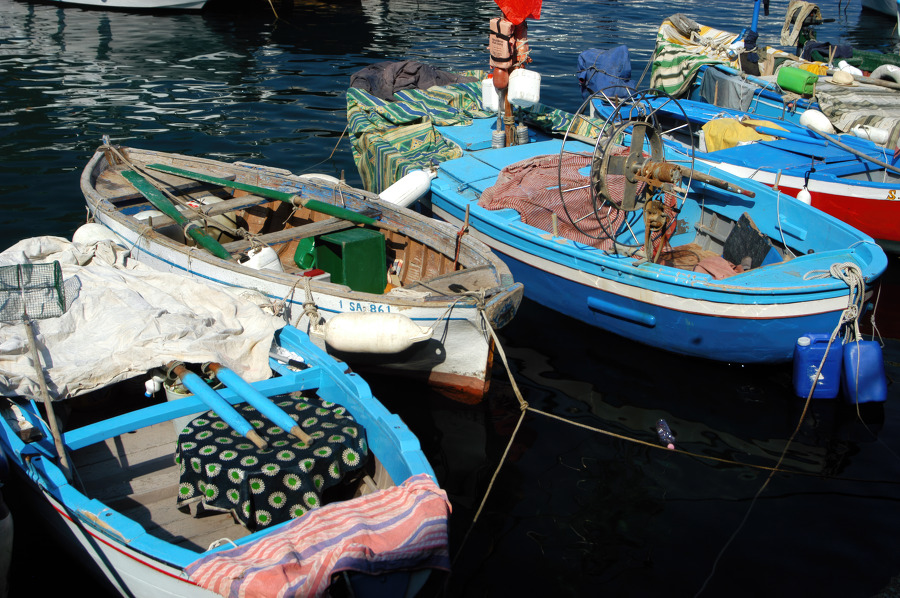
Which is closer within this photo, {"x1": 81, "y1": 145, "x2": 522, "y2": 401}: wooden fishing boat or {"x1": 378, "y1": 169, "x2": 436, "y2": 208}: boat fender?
{"x1": 81, "y1": 145, "x2": 522, "y2": 401}: wooden fishing boat

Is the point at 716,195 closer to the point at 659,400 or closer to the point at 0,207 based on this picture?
the point at 659,400

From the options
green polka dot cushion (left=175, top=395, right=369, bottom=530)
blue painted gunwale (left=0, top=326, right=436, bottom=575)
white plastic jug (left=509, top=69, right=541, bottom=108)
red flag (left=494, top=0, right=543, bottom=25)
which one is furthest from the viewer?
white plastic jug (left=509, top=69, right=541, bottom=108)

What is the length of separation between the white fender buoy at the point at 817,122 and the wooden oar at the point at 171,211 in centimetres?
1132

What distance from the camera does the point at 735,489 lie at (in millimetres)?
7262

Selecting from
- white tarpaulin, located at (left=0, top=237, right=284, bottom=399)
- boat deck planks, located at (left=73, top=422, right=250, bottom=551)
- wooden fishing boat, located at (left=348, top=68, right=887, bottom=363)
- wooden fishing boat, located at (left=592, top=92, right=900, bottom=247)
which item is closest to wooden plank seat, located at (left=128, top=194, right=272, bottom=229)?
white tarpaulin, located at (left=0, top=237, right=284, bottom=399)

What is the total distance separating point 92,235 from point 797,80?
14659 millimetres

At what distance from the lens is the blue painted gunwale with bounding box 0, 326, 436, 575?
15.4ft

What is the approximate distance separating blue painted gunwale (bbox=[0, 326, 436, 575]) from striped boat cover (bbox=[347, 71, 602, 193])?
575cm

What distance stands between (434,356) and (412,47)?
828 inches

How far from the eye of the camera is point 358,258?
8508 millimetres

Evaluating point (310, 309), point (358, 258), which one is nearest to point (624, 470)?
point (310, 309)

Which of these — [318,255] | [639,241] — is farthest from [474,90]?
[318,255]

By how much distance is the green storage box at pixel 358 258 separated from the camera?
8.47 meters

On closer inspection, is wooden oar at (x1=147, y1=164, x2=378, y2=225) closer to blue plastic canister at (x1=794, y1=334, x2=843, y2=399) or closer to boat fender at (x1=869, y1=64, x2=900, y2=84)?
blue plastic canister at (x1=794, y1=334, x2=843, y2=399)
